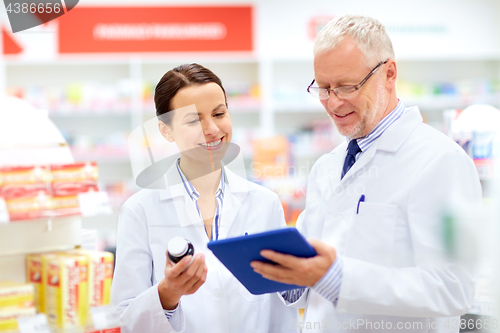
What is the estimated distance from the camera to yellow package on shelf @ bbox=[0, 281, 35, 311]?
1188 mm

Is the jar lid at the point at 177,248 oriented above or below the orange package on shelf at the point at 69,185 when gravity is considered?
below

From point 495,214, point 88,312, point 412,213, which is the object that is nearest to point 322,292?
point 412,213

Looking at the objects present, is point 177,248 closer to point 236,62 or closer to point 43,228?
point 43,228

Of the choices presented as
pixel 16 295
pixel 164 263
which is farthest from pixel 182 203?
pixel 16 295

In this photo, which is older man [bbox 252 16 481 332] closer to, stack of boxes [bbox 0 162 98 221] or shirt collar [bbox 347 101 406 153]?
shirt collar [bbox 347 101 406 153]

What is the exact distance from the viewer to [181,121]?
1462 mm

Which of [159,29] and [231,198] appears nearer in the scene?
[231,198]

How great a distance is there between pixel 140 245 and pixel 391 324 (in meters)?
0.82

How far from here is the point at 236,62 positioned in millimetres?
5668

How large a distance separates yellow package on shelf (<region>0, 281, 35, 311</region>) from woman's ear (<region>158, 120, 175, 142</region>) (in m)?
0.61

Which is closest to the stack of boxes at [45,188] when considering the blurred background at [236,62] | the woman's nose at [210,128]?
the woman's nose at [210,128]

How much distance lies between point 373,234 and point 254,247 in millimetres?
438

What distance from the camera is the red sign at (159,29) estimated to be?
534cm

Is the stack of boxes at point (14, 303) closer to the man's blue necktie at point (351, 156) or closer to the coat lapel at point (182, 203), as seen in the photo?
the coat lapel at point (182, 203)
